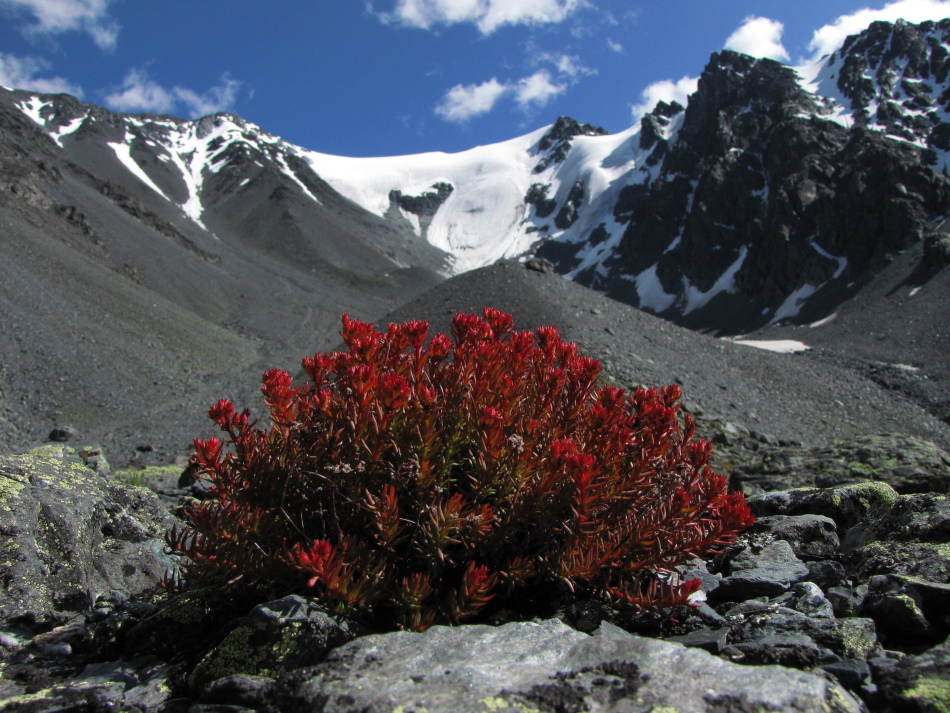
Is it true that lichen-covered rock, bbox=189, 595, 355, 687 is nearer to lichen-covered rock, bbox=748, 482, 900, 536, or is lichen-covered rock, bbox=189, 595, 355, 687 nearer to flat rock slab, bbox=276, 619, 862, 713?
flat rock slab, bbox=276, 619, 862, 713

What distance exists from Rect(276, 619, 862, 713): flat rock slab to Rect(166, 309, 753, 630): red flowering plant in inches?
9.7

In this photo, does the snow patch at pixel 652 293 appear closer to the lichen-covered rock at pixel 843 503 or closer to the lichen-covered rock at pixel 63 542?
the lichen-covered rock at pixel 843 503

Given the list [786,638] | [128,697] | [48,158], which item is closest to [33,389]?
[128,697]

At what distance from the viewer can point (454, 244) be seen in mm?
173875

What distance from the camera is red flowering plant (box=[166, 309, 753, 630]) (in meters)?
2.76

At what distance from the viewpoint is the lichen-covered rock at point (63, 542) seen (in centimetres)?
412

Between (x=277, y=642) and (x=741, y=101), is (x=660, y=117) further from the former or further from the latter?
(x=277, y=642)

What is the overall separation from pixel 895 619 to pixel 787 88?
438 ft

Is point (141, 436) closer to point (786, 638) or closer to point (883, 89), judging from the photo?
point (786, 638)

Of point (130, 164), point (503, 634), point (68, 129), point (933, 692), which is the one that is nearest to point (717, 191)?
point (130, 164)

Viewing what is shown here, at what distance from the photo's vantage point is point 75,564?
4.53 m

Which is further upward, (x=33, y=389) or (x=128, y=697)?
(x=128, y=697)

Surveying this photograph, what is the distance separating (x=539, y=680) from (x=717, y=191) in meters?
121

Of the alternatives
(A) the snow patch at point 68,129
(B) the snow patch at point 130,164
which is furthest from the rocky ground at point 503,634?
(A) the snow patch at point 68,129
